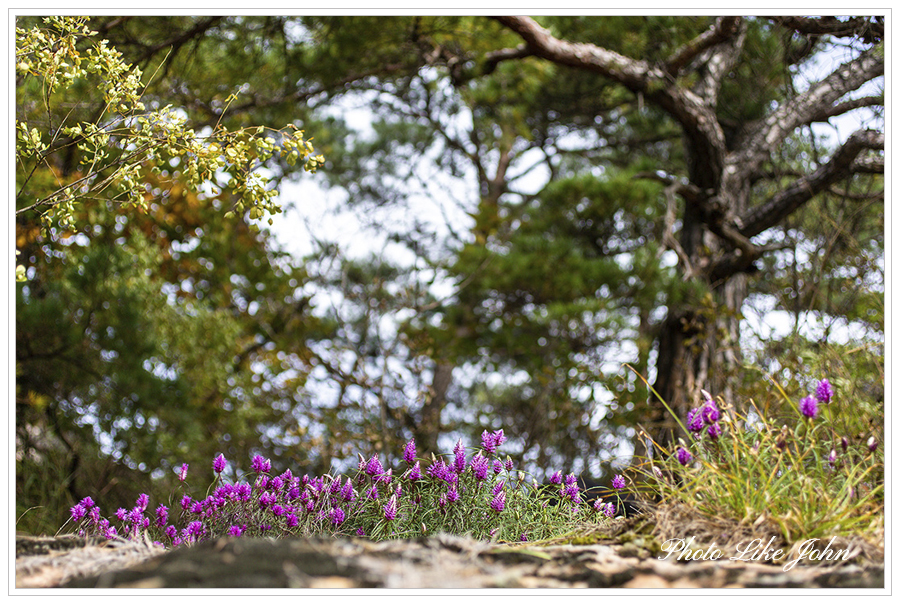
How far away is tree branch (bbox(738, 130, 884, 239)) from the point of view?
378 cm

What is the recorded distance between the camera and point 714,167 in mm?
4500

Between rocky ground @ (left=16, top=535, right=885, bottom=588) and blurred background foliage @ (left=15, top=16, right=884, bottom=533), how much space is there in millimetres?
1682

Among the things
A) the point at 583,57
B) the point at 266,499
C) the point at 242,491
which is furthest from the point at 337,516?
the point at 583,57

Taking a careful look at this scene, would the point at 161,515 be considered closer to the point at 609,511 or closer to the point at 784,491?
the point at 609,511

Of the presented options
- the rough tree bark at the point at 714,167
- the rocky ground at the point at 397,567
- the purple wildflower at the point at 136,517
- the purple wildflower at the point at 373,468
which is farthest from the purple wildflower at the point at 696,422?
the rough tree bark at the point at 714,167

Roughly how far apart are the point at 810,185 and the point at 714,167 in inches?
25.2

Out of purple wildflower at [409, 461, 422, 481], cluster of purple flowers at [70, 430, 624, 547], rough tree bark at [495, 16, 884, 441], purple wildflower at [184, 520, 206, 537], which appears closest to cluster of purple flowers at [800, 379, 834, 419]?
cluster of purple flowers at [70, 430, 624, 547]

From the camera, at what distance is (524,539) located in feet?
6.75

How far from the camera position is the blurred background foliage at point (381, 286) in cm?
439

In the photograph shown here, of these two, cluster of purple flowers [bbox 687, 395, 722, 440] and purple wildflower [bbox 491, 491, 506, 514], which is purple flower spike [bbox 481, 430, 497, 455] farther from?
cluster of purple flowers [bbox 687, 395, 722, 440]

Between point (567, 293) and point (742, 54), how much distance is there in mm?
2455

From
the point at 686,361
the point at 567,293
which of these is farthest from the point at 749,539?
the point at 567,293
